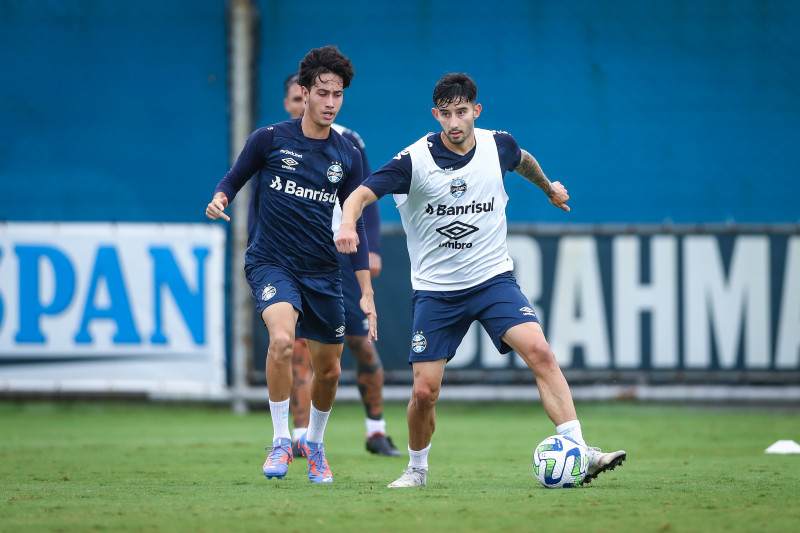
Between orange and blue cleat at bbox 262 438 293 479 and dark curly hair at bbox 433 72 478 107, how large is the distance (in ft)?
6.84

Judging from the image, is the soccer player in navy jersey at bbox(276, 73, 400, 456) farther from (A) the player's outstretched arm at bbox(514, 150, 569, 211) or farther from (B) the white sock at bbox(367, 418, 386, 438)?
(A) the player's outstretched arm at bbox(514, 150, 569, 211)

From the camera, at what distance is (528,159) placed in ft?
21.1

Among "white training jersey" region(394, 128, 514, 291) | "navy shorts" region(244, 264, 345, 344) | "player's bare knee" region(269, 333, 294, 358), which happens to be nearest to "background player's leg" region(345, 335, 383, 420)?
"navy shorts" region(244, 264, 345, 344)

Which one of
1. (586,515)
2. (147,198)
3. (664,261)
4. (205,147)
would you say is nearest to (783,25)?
(664,261)

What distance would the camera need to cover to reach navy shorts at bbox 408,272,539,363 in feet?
19.7

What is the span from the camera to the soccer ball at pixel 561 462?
19.0 feet

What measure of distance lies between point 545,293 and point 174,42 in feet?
17.3

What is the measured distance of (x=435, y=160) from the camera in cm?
609

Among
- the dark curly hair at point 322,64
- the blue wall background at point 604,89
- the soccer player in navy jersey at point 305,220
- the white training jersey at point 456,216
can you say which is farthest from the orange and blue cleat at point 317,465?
the blue wall background at point 604,89

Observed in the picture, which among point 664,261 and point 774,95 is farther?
point 774,95

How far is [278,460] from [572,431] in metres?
1.63

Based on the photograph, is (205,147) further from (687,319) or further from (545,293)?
(687,319)

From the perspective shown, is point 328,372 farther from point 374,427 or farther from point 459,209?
point 374,427

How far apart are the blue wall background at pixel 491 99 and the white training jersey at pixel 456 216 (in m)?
6.89
